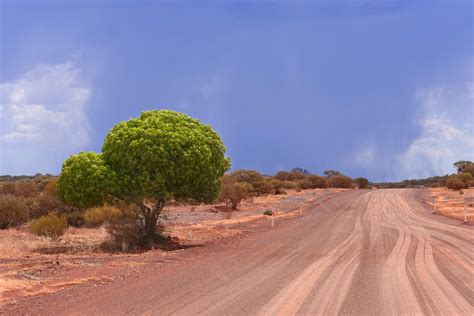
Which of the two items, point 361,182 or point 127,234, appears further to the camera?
point 361,182

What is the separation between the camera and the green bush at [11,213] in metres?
30.0

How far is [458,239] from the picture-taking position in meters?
20.7

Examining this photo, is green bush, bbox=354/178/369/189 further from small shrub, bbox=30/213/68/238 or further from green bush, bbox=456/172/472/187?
small shrub, bbox=30/213/68/238

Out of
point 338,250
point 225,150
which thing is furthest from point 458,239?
point 225,150

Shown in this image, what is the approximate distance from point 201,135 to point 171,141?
1.44 meters

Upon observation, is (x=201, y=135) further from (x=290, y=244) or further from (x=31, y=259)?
(x=31, y=259)

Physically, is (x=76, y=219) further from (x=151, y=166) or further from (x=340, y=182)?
(x=340, y=182)

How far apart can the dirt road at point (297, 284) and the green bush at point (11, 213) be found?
51.8 ft

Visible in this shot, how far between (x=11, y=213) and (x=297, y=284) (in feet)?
75.8

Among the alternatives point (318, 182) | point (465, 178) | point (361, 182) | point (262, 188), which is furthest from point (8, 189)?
point (361, 182)

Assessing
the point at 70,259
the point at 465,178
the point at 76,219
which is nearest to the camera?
the point at 70,259

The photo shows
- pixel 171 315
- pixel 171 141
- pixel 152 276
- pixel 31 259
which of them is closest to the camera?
pixel 171 315

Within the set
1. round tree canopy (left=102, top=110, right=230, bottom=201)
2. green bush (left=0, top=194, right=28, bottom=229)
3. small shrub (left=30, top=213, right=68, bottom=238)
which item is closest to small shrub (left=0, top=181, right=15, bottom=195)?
green bush (left=0, top=194, right=28, bottom=229)

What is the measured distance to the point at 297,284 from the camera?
11.9 meters
